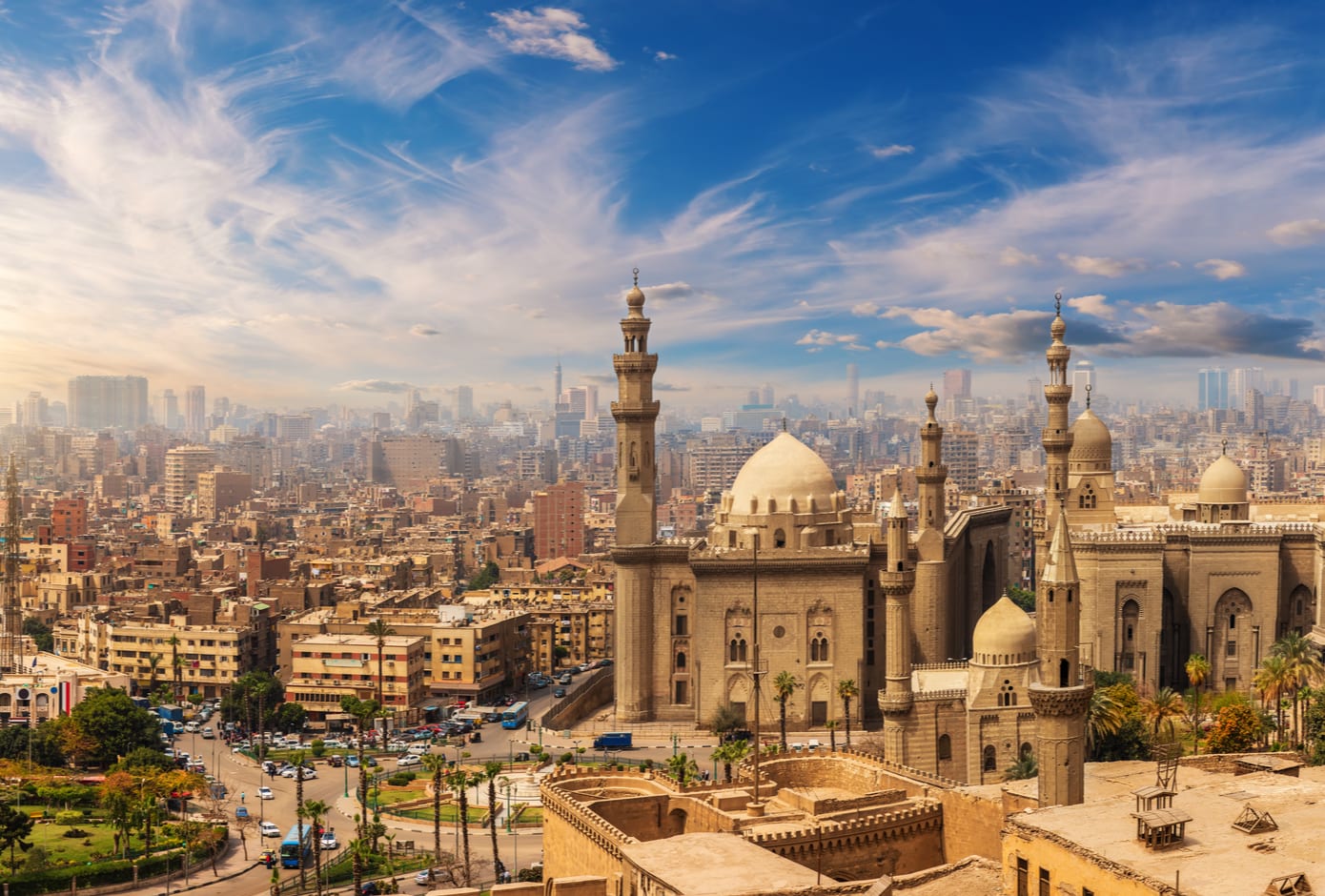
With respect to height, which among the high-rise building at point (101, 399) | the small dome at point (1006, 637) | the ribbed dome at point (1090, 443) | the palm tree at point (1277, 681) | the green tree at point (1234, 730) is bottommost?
the green tree at point (1234, 730)

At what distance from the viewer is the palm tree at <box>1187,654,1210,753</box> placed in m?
33.8

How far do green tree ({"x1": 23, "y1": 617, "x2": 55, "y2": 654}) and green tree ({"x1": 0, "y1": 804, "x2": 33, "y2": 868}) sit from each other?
105 ft

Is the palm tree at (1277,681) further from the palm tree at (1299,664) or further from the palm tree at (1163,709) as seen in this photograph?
the palm tree at (1163,709)

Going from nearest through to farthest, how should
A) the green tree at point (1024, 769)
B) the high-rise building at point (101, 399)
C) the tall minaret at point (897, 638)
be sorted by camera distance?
the green tree at point (1024, 769) → the tall minaret at point (897, 638) → the high-rise building at point (101, 399)

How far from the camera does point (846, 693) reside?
40.5 metres

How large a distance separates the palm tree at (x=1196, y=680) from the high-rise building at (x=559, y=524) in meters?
79.2

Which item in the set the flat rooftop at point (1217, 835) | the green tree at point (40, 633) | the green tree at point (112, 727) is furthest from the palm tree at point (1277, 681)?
the green tree at point (40, 633)

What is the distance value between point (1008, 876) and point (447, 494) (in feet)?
532

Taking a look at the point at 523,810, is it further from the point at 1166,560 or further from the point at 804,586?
the point at 1166,560

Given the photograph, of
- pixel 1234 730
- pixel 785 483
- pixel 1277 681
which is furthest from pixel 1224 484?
pixel 785 483

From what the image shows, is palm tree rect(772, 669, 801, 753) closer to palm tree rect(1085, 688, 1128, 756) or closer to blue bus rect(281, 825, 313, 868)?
palm tree rect(1085, 688, 1128, 756)

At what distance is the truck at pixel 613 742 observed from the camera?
41156 mm

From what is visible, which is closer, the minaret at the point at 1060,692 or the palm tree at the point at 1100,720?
the minaret at the point at 1060,692

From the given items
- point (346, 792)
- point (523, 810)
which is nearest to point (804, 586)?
point (523, 810)
